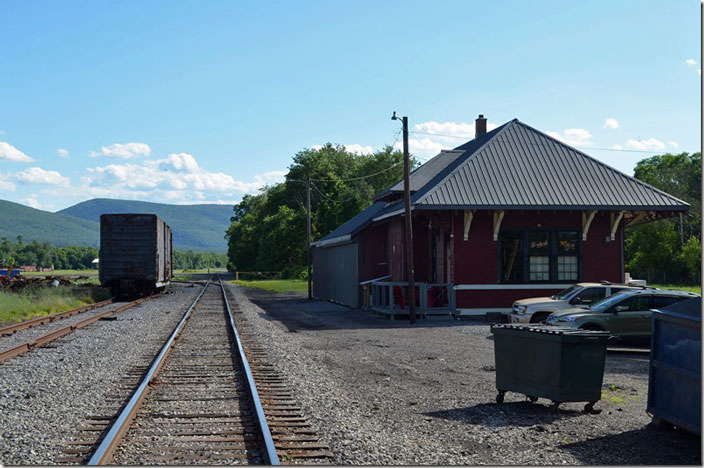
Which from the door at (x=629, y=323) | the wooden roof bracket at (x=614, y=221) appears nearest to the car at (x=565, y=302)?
the door at (x=629, y=323)

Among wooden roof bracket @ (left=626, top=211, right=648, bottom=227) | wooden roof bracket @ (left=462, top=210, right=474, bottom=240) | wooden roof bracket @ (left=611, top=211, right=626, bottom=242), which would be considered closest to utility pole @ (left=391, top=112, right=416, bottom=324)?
wooden roof bracket @ (left=462, top=210, right=474, bottom=240)

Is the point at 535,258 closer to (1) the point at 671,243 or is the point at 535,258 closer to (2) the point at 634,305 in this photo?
(2) the point at 634,305

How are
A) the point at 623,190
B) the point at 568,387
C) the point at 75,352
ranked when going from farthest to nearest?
the point at 623,190, the point at 75,352, the point at 568,387

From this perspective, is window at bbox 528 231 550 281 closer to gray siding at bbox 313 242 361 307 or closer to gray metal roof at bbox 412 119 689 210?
gray metal roof at bbox 412 119 689 210

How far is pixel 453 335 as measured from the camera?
20.1m

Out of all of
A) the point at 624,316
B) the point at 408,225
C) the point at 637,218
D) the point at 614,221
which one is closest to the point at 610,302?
the point at 624,316

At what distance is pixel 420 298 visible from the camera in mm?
25875

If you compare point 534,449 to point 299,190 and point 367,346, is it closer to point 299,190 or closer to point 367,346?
point 367,346

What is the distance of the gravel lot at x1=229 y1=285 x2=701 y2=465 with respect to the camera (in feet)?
24.3

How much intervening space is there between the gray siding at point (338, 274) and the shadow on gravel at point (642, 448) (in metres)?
24.6

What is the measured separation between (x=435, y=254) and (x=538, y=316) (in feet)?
31.0

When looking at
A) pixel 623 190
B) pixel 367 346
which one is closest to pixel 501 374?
pixel 367 346

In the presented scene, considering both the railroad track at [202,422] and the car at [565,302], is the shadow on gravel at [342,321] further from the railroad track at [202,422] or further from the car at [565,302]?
the railroad track at [202,422]

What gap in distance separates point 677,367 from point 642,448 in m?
0.97
